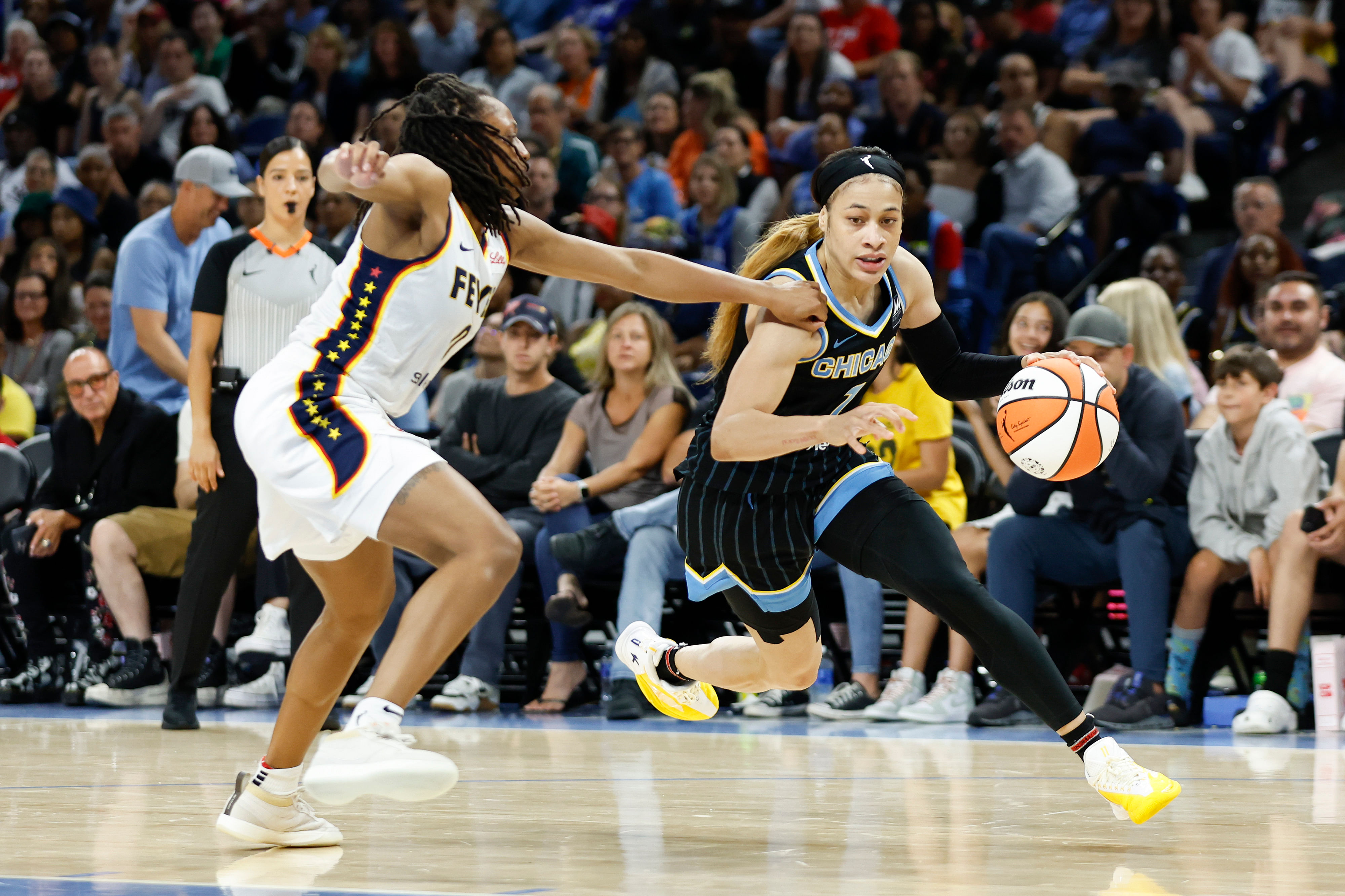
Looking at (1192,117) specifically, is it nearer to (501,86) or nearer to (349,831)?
(501,86)

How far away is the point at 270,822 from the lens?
11.3 ft

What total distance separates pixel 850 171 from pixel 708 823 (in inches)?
65.4

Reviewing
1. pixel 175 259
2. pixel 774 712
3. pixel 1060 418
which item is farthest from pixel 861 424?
pixel 175 259

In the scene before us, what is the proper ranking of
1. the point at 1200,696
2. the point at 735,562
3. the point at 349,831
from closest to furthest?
the point at 349,831
the point at 735,562
the point at 1200,696

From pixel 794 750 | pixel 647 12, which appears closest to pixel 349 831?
pixel 794 750

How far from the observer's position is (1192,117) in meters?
10.6

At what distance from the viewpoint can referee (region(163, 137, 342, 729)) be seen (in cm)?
593

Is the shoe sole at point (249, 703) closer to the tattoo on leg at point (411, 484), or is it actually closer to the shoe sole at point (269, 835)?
the shoe sole at point (269, 835)

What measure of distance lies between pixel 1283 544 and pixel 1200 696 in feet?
2.68

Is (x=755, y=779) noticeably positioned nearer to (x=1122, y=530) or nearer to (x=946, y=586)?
(x=946, y=586)

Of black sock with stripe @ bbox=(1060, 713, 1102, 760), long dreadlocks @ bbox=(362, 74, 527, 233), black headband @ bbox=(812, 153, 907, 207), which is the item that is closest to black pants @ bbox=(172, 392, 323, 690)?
long dreadlocks @ bbox=(362, 74, 527, 233)

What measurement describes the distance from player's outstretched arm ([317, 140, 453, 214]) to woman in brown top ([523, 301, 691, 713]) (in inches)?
149

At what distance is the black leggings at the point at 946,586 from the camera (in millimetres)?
3619

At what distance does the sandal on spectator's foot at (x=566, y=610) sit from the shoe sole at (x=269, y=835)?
10.6ft
